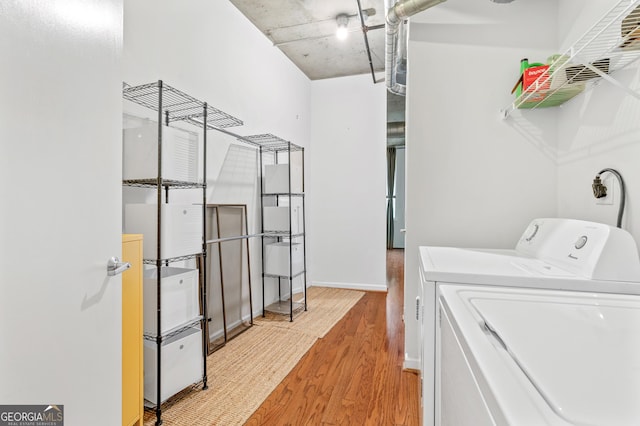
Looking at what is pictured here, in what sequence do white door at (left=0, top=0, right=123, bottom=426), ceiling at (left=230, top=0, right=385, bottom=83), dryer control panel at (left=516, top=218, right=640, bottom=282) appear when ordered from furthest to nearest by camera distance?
1. ceiling at (left=230, top=0, right=385, bottom=83)
2. dryer control panel at (left=516, top=218, right=640, bottom=282)
3. white door at (left=0, top=0, right=123, bottom=426)

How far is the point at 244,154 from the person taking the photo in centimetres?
304

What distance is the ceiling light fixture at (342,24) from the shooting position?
3.05 metres

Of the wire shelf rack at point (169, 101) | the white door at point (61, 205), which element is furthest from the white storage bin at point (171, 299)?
the wire shelf rack at point (169, 101)

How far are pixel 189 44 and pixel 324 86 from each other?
2.57m

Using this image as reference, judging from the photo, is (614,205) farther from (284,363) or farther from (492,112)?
(284,363)

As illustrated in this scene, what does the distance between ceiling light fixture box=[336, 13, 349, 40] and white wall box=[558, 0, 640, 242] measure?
185 cm

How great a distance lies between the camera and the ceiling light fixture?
3.05 metres

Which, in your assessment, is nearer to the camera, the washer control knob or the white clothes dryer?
the white clothes dryer

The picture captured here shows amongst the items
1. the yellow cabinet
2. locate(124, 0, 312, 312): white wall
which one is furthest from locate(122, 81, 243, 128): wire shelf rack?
the yellow cabinet

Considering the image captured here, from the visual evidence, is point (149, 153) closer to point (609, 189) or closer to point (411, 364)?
point (411, 364)

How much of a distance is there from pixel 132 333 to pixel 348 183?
3410 mm

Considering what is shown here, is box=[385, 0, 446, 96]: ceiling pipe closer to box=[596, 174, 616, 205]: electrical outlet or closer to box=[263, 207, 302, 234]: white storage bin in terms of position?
box=[596, 174, 616, 205]: electrical outlet

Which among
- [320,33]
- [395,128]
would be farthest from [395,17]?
[395,128]

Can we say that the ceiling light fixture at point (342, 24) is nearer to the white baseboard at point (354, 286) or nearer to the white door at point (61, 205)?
the white door at point (61, 205)
